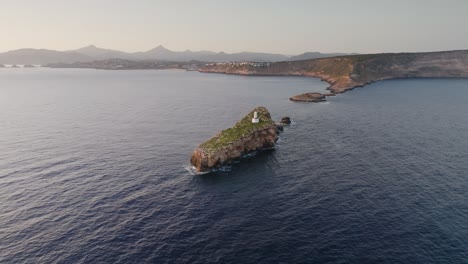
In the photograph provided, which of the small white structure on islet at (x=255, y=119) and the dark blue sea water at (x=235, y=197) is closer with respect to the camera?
the dark blue sea water at (x=235, y=197)

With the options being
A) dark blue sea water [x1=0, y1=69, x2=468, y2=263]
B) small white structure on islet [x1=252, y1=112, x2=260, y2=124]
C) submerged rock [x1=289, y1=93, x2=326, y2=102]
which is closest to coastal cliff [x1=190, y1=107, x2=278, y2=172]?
small white structure on islet [x1=252, y1=112, x2=260, y2=124]

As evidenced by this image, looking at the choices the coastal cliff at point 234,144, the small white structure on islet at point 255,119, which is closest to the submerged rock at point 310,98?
the coastal cliff at point 234,144

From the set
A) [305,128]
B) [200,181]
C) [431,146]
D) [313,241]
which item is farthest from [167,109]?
[313,241]

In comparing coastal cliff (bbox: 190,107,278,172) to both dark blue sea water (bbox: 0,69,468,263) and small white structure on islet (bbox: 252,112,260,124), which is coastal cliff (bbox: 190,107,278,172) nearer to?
small white structure on islet (bbox: 252,112,260,124)

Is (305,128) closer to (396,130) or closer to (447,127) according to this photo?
(396,130)

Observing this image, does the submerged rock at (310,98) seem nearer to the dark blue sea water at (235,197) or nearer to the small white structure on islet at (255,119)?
the dark blue sea water at (235,197)

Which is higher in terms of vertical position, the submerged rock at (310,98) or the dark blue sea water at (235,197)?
the submerged rock at (310,98)
